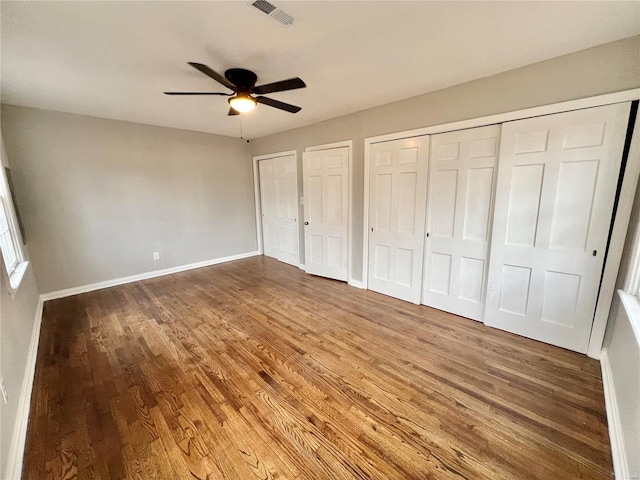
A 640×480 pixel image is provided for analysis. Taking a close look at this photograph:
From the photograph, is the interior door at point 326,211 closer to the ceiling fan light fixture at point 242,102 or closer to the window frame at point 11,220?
the ceiling fan light fixture at point 242,102

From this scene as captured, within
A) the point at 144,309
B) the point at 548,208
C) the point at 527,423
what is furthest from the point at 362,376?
the point at 144,309

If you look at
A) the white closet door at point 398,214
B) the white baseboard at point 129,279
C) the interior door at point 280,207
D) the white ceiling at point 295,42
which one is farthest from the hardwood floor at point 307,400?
the white ceiling at point 295,42

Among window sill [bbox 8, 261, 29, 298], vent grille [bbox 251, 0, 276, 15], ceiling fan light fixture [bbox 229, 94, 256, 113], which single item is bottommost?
window sill [bbox 8, 261, 29, 298]

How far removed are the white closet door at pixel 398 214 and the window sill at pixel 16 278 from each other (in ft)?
11.6

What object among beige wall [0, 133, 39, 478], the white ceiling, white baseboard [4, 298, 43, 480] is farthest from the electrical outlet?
the white ceiling

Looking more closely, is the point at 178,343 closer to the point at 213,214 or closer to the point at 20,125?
the point at 213,214

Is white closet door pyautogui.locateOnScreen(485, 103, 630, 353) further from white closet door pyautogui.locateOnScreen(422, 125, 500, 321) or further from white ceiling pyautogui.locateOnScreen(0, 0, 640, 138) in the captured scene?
white ceiling pyautogui.locateOnScreen(0, 0, 640, 138)

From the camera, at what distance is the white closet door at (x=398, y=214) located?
3.00 metres

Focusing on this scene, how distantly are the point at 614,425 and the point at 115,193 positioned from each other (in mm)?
5703

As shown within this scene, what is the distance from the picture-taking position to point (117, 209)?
388 cm

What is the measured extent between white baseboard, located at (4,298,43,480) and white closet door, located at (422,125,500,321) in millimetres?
3464

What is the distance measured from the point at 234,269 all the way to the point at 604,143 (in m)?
4.88

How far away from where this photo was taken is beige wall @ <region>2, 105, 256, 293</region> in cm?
326

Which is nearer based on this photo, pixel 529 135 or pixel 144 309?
pixel 529 135
